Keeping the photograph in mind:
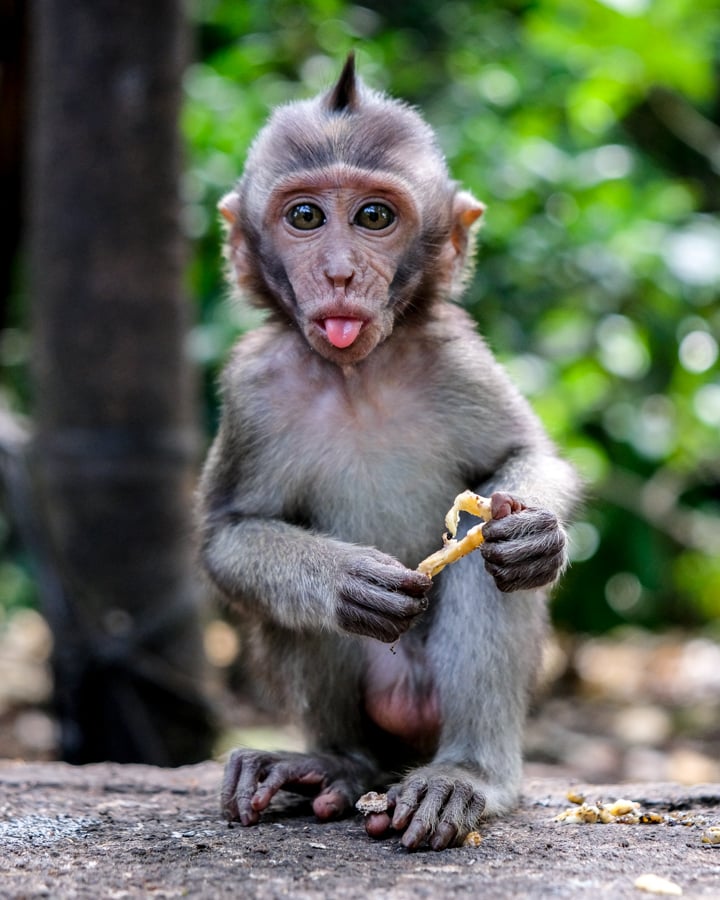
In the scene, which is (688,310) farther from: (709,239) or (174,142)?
(174,142)

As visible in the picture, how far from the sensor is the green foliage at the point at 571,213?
7438mm

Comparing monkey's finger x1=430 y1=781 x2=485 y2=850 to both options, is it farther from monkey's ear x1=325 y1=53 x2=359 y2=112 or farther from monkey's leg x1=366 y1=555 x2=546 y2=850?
monkey's ear x1=325 y1=53 x2=359 y2=112

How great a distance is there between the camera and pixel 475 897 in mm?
3072

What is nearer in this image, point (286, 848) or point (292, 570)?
point (286, 848)

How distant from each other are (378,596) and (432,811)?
656 mm

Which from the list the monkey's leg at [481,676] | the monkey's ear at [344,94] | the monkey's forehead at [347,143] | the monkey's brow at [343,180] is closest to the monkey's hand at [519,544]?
the monkey's leg at [481,676]

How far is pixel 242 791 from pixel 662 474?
6458mm

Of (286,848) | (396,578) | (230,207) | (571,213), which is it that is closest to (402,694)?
(396,578)

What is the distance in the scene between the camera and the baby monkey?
4.19m

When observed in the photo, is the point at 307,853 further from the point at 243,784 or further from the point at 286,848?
the point at 243,784

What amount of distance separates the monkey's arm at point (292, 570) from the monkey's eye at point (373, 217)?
99 centimetres

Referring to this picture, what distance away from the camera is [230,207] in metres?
4.88

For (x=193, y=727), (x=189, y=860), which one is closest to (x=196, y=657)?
(x=193, y=727)

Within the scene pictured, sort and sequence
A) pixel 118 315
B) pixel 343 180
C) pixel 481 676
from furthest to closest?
1. pixel 118 315
2. pixel 343 180
3. pixel 481 676
